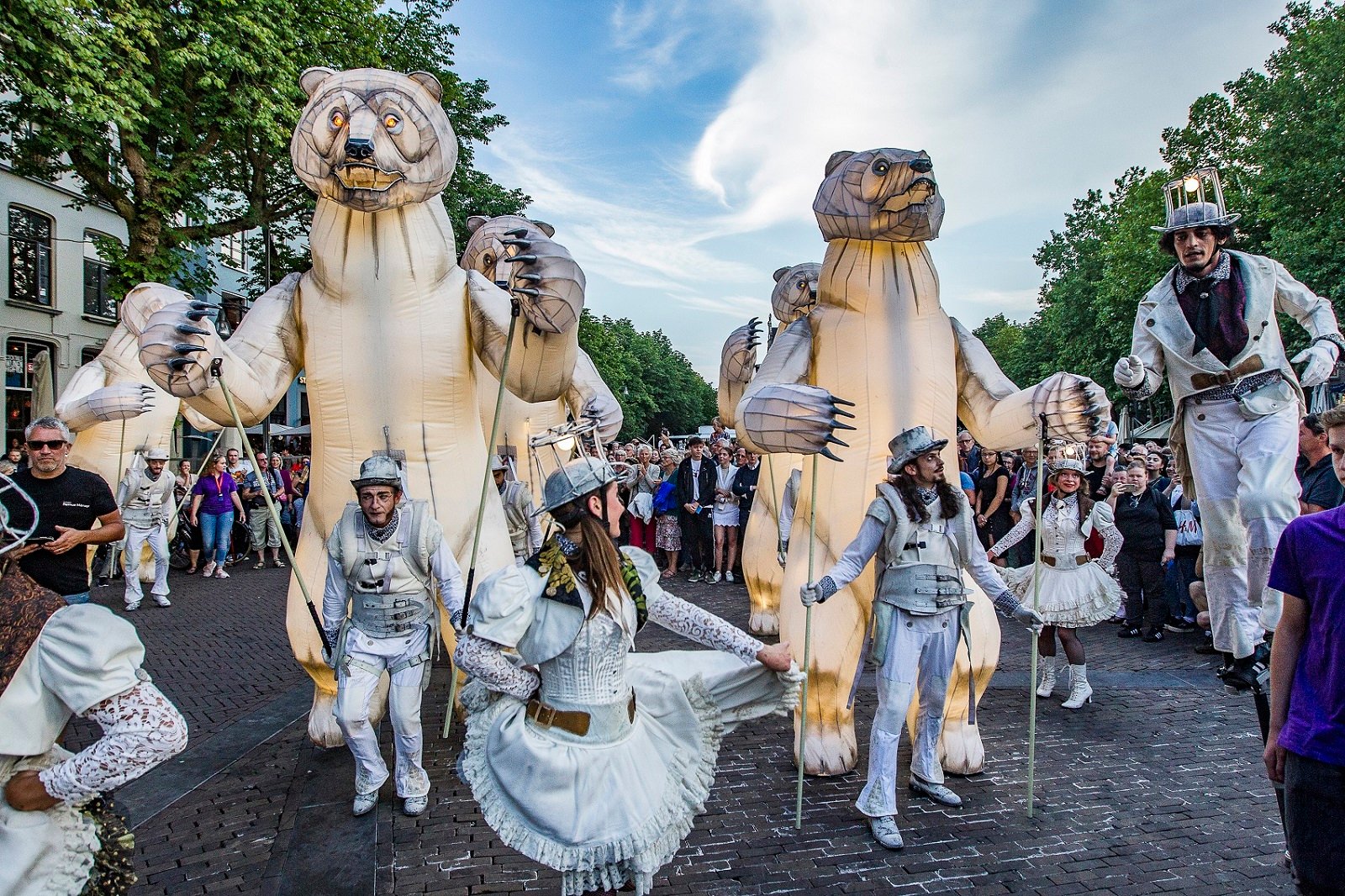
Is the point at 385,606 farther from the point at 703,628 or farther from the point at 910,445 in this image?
the point at 910,445

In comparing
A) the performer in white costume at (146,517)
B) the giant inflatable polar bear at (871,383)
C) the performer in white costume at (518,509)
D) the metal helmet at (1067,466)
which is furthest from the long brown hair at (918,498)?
the performer in white costume at (146,517)

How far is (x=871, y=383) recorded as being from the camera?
4402 mm

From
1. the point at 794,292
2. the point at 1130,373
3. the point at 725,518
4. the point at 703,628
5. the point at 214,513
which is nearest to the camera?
the point at 703,628

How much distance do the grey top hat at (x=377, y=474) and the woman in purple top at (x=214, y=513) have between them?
907cm

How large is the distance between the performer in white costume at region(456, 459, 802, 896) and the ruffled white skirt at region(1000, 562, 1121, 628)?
10.9 ft

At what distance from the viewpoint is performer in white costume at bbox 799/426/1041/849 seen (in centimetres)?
381

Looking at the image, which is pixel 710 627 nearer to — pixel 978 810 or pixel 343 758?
pixel 978 810

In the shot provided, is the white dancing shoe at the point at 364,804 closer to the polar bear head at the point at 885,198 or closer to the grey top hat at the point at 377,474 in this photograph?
the grey top hat at the point at 377,474

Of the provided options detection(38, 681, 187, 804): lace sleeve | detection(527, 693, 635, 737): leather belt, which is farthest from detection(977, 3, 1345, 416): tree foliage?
detection(38, 681, 187, 804): lace sleeve

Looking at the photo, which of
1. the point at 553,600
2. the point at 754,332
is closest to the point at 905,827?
the point at 553,600

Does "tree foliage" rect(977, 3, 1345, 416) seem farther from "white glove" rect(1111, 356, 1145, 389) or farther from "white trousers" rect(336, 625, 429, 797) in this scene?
"white trousers" rect(336, 625, 429, 797)

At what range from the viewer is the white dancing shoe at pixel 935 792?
395cm

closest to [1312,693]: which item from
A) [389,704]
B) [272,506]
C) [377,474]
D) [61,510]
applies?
[377,474]

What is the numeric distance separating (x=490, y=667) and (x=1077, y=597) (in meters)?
4.37
